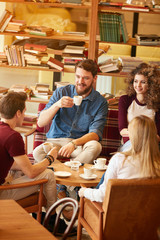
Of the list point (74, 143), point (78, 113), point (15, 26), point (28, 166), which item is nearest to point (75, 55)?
point (15, 26)

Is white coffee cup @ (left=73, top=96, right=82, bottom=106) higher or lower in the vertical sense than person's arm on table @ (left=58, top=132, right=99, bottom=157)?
higher

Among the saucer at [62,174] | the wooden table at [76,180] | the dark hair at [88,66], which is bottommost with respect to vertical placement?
the wooden table at [76,180]

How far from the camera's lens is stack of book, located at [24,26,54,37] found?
193 inches

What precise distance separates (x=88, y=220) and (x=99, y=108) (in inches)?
63.1

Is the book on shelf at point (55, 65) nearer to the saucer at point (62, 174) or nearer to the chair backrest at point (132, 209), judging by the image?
the saucer at point (62, 174)

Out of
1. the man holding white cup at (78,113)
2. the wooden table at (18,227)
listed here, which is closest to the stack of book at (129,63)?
the man holding white cup at (78,113)

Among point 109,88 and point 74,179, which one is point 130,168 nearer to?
point 74,179

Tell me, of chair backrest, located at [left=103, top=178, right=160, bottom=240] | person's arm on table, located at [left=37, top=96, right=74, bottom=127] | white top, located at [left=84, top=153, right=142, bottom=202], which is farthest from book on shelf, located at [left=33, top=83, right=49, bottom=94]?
chair backrest, located at [left=103, top=178, right=160, bottom=240]

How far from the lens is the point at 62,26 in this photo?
691cm

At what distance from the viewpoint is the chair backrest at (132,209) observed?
2.33 meters

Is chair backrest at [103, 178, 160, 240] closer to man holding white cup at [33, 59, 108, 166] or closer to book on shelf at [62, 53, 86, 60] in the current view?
man holding white cup at [33, 59, 108, 166]

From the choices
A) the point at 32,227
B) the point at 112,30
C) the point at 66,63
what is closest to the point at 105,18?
the point at 112,30

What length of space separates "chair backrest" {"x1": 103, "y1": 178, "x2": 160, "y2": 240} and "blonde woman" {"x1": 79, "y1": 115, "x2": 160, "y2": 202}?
0.31ft

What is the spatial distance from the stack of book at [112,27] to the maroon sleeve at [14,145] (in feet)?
8.04
